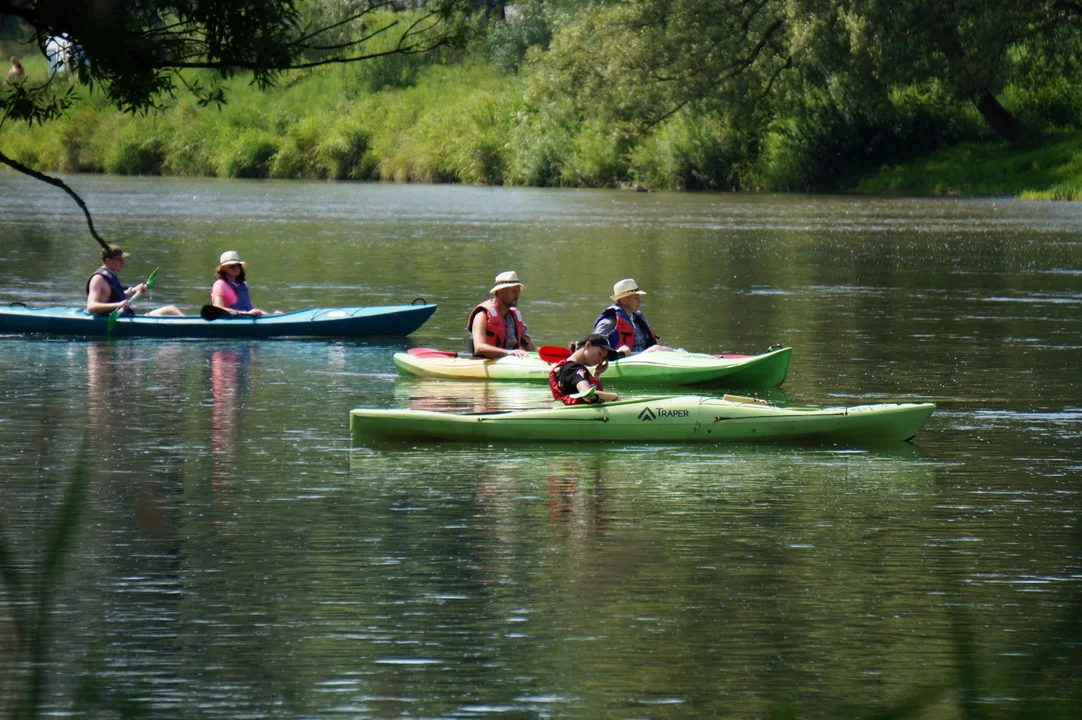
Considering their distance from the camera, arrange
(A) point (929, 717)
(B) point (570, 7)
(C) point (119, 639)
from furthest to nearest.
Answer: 1. (B) point (570, 7)
2. (C) point (119, 639)
3. (A) point (929, 717)

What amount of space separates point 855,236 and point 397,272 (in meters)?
11.8

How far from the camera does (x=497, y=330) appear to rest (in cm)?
1501

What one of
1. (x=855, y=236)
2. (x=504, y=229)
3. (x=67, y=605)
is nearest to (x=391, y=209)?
(x=504, y=229)

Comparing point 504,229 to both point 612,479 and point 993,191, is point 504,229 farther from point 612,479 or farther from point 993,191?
point 612,479

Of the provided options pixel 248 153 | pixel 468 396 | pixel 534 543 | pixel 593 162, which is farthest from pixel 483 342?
pixel 248 153

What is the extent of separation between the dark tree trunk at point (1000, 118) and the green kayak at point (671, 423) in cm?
3953

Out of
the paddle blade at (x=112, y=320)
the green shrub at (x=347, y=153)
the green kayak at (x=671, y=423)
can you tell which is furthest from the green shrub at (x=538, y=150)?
the green kayak at (x=671, y=423)

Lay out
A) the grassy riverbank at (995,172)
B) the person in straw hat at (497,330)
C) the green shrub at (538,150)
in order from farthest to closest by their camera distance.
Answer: the green shrub at (538,150), the grassy riverbank at (995,172), the person in straw hat at (497,330)

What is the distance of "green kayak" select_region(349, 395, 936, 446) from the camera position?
456 inches

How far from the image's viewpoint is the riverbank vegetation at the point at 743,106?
45.4 meters

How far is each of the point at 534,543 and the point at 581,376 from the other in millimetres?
3228

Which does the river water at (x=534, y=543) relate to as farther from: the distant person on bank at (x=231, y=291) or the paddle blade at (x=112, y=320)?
the distant person on bank at (x=231, y=291)

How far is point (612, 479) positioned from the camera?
10.6 m

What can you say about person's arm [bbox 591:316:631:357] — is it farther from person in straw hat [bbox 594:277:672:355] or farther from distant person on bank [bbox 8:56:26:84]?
distant person on bank [bbox 8:56:26:84]
